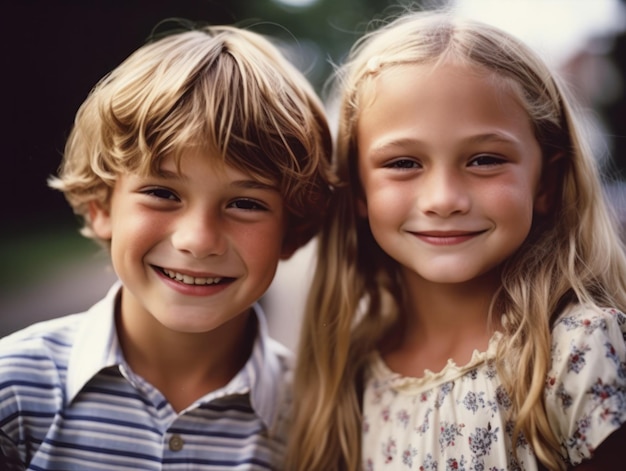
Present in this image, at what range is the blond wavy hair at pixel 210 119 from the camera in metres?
1.33

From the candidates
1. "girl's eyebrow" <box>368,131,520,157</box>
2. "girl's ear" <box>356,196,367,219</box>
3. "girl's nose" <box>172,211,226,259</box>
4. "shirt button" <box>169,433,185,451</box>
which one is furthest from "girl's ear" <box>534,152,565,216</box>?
"shirt button" <box>169,433,185,451</box>

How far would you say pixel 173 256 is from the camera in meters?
1.36

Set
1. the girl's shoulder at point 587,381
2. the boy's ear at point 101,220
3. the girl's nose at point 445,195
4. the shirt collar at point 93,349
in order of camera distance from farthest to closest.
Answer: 1. the boy's ear at point 101,220
2. the shirt collar at point 93,349
3. the girl's nose at point 445,195
4. the girl's shoulder at point 587,381

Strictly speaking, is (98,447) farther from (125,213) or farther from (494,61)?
(494,61)

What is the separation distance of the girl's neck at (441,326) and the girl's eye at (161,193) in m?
0.55

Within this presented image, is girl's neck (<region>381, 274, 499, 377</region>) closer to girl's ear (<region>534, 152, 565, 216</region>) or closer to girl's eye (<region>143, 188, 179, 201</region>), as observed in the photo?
girl's ear (<region>534, 152, 565, 216</region>)

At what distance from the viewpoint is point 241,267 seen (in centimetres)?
139

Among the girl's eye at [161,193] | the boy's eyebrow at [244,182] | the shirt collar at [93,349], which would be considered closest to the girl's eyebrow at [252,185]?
the boy's eyebrow at [244,182]

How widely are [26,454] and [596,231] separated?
1173 mm

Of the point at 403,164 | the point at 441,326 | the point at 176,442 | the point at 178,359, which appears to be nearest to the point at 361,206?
the point at 403,164

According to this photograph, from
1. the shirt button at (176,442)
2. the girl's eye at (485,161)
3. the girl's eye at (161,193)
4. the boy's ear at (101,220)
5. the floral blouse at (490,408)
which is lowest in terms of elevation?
the shirt button at (176,442)

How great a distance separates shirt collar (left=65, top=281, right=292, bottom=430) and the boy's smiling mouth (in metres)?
0.19

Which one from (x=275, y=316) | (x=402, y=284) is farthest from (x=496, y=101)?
(x=275, y=316)

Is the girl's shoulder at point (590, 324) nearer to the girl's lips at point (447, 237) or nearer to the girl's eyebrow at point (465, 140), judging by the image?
the girl's lips at point (447, 237)
